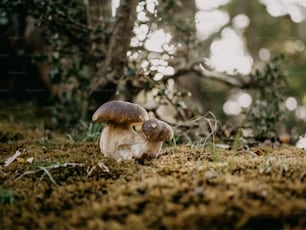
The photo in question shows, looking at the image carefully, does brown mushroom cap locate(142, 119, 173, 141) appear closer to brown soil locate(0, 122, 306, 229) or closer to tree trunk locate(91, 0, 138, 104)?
brown soil locate(0, 122, 306, 229)

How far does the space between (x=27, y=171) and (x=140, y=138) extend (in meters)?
0.86

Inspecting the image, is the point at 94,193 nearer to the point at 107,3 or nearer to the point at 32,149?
the point at 32,149

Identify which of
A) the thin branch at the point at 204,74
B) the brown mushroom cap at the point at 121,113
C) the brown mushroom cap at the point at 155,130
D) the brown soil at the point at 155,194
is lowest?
the brown soil at the point at 155,194

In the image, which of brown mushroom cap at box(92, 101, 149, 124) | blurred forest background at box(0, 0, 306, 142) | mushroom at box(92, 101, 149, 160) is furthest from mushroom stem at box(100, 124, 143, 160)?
blurred forest background at box(0, 0, 306, 142)

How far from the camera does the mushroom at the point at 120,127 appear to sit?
2740mm

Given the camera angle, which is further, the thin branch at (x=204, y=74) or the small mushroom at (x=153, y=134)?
the thin branch at (x=204, y=74)

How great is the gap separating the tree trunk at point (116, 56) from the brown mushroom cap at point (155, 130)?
77.2 inches

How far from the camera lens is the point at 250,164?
7.82 feet

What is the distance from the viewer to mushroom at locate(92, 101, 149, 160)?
2.74m

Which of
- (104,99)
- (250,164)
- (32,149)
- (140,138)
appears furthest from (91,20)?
(250,164)

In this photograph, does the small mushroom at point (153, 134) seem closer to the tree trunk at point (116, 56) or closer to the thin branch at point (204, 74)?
the tree trunk at point (116, 56)

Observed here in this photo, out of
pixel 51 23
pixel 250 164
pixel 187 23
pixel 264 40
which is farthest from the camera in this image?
pixel 264 40

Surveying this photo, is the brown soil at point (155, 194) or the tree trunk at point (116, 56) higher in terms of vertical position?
the tree trunk at point (116, 56)

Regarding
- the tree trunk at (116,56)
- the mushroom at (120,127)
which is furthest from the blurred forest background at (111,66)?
the mushroom at (120,127)
